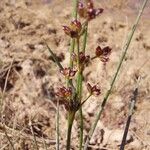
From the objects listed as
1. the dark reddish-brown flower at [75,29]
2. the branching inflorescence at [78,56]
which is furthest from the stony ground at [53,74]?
the dark reddish-brown flower at [75,29]

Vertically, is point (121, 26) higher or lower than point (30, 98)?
higher

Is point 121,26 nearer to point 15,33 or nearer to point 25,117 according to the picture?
point 15,33

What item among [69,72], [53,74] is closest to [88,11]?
[69,72]

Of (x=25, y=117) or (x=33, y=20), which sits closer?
(x=25, y=117)

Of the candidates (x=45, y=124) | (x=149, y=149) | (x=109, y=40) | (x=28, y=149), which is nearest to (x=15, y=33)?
(x=109, y=40)

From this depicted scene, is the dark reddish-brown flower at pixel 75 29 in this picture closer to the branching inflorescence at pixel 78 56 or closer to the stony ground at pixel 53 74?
the branching inflorescence at pixel 78 56

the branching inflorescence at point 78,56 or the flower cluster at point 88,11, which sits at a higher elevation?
the flower cluster at point 88,11

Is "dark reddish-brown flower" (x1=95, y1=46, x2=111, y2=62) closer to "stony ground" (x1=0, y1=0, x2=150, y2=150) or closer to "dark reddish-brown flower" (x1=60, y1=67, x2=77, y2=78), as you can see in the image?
"dark reddish-brown flower" (x1=60, y1=67, x2=77, y2=78)

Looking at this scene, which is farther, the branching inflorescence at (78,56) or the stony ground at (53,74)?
the stony ground at (53,74)

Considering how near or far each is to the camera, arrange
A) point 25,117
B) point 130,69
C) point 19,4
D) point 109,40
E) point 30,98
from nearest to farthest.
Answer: point 25,117 → point 30,98 → point 130,69 → point 109,40 → point 19,4
